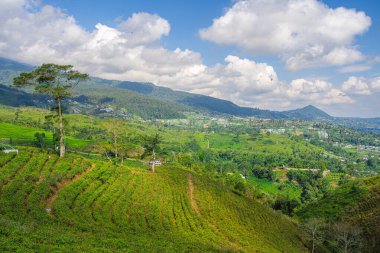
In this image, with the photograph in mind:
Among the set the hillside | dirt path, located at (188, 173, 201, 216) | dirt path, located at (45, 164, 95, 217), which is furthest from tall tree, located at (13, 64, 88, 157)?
the hillside

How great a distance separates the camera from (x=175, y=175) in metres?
60.6

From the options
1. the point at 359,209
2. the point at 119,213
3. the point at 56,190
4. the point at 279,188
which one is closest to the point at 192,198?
the point at 119,213

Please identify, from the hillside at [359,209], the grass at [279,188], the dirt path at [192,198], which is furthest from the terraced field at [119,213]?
the grass at [279,188]

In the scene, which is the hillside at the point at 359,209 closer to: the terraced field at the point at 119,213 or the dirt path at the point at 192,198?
the terraced field at the point at 119,213

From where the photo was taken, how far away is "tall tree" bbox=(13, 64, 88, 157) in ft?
139

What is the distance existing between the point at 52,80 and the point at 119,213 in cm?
2490

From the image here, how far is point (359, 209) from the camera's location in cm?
7575

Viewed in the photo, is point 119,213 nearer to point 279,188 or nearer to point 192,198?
point 192,198

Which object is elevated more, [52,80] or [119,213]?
[52,80]

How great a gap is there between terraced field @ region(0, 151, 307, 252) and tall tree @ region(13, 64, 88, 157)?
8.87 metres

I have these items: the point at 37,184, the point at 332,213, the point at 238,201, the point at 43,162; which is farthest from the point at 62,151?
the point at 332,213

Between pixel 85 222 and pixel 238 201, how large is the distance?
3838 centimetres

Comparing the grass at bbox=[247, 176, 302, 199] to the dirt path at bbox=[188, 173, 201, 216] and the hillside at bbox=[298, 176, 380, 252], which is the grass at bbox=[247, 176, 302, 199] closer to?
the hillside at bbox=[298, 176, 380, 252]

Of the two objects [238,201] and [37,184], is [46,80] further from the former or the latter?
[238,201]
